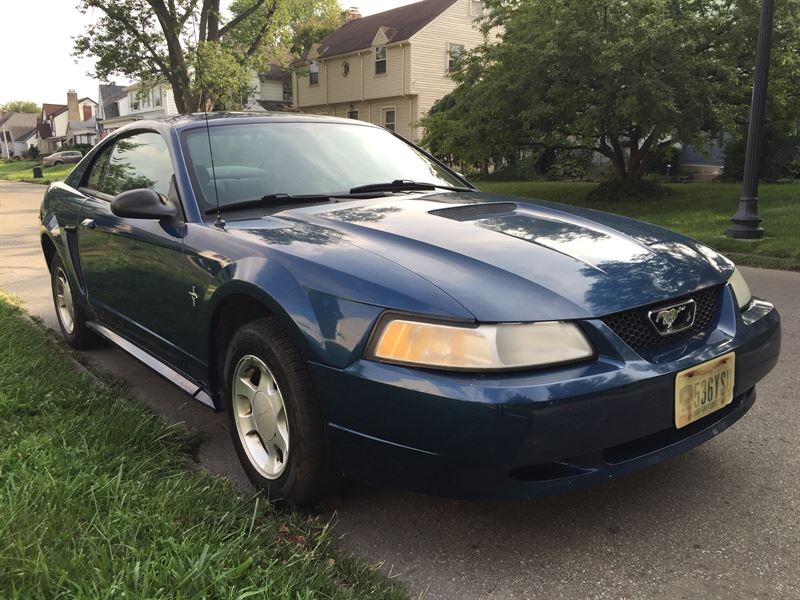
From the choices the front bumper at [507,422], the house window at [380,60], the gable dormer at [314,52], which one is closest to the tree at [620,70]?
the front bumper at [507,422]

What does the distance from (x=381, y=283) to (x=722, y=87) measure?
40.8ft

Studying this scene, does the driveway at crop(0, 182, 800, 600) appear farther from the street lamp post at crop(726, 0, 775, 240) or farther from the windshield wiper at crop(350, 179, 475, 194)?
the street lamp post at crop(726, 0, 775, 240)

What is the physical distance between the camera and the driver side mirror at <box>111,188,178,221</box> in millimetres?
3027

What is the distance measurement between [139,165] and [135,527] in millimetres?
2318

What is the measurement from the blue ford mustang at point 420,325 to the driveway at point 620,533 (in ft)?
1.09

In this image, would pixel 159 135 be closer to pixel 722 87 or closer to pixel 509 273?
pixel 509 273

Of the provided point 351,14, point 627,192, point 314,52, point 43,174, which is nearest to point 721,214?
Answer: point 627,192

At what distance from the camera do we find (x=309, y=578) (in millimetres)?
2049

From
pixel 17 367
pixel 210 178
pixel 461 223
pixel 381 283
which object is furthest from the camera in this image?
pixel 17 367

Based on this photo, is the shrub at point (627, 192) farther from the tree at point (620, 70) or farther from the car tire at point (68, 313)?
the car tire at point (68, 313)

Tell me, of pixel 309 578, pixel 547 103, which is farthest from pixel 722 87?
pixel 309 578

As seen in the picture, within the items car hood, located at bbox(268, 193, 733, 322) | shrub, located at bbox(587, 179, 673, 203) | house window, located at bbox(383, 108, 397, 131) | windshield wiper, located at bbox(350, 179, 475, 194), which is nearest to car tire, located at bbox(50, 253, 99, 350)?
windshield wiper, located at bbox(350, 179, 475, 194)

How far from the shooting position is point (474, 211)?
10.1ft

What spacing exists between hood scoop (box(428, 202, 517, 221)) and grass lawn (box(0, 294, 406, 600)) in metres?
1.37
